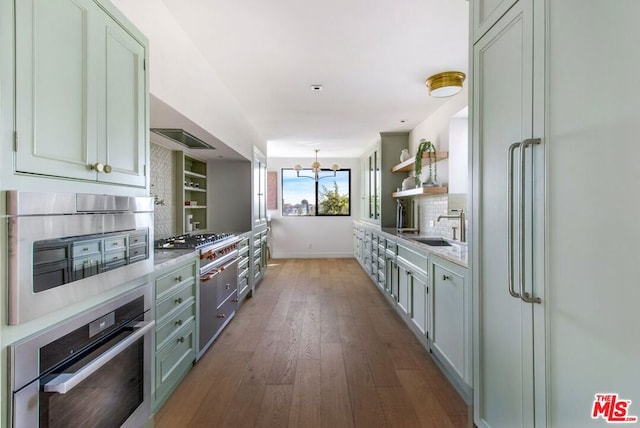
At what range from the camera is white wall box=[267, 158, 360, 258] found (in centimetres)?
778

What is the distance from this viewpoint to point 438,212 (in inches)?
156

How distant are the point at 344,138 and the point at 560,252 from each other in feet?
16.0

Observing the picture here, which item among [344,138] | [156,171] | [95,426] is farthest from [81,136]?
[344,138]

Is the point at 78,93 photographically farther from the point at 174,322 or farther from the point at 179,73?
the point at 174,322

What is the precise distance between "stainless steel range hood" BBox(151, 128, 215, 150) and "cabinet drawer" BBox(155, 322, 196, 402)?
5.34 ft

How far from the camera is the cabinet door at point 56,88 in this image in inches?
36.7

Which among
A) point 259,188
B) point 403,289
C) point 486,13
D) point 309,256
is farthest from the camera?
point 309,256

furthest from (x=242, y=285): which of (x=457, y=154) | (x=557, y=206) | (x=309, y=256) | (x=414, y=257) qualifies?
(x=309, y=256)

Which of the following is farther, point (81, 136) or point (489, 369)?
point (489, 369)

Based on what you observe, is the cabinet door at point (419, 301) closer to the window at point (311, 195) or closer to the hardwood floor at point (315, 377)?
the hardwood floor at point (315, 377)

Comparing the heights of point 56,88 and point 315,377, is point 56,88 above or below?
above

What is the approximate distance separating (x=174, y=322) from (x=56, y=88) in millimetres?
1575

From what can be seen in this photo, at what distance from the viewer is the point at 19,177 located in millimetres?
930

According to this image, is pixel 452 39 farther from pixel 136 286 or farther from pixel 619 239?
pixel 136 286
